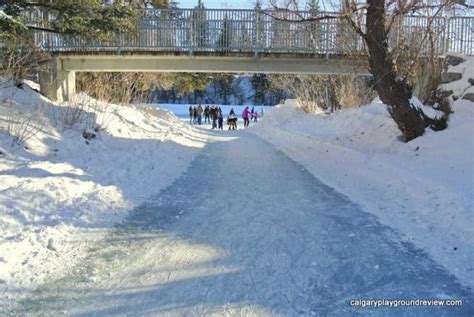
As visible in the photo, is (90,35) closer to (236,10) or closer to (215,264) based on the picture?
(215,264)

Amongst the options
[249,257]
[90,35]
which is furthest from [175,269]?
[90,35]

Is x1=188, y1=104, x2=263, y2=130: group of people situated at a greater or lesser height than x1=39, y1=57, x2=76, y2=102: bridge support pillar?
lesser

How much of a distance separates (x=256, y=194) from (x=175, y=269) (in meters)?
3.76

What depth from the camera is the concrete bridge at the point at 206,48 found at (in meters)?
18.8

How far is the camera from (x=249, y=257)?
194 inches

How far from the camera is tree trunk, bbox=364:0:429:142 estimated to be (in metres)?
11.7

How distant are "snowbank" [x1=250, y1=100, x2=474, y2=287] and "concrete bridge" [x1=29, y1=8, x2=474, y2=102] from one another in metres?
4.16

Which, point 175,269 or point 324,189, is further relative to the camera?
point 324,189

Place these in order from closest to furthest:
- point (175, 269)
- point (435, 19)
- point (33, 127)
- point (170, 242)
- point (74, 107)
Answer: point (175, 269), point (170, 242), point (33, 127), point (435, 19), point (74, 107)

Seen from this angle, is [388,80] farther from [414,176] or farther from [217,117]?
[217,117]

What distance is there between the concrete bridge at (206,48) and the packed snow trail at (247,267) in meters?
12.6

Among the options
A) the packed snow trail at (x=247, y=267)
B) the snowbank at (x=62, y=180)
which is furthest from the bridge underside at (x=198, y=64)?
the packed snow trail at (x=247, y=267)

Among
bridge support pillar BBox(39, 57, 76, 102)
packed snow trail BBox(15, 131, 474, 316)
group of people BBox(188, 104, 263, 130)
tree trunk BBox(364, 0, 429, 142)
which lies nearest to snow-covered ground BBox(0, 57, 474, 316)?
packed snow trail BBox(15, 131, 474, 316)

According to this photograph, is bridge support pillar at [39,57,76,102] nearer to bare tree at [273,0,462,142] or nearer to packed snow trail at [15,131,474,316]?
bare tree at [273,0,462,142]
